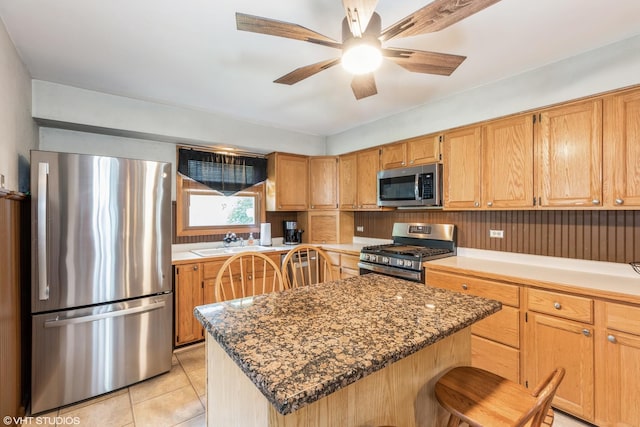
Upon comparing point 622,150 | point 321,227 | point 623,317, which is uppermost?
point 622,150

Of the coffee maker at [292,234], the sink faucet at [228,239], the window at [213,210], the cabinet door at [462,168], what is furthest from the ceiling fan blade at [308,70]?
the coffee maker at [292,234]

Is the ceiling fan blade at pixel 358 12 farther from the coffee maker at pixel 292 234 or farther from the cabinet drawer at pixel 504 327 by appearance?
the coffee maker at pixel 292 234

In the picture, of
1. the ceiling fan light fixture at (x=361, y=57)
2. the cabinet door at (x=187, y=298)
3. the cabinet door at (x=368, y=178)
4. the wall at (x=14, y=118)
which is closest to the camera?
the ceiling fan light fixture at (x=361, y=57)

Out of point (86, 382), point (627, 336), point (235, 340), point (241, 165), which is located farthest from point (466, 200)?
point (86, 382)

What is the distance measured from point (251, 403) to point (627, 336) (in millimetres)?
2101

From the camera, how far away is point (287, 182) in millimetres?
3947

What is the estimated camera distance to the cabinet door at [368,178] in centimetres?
350

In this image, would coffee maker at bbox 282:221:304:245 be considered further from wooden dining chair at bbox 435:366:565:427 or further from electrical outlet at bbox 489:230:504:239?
wooden dining chair at bbox 435:366:565:427

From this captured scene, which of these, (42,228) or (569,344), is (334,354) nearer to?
(569,344)

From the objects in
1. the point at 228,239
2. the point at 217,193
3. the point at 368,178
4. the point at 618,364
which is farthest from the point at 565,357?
the point at 217,193

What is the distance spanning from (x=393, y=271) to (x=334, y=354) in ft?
6.88

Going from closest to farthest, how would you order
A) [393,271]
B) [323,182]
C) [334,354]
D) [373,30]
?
[334,354] → [373,30] → [393,271] → [323,182]

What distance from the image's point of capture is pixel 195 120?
10.4 feet

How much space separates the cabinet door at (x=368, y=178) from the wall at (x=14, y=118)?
3.11 metres
